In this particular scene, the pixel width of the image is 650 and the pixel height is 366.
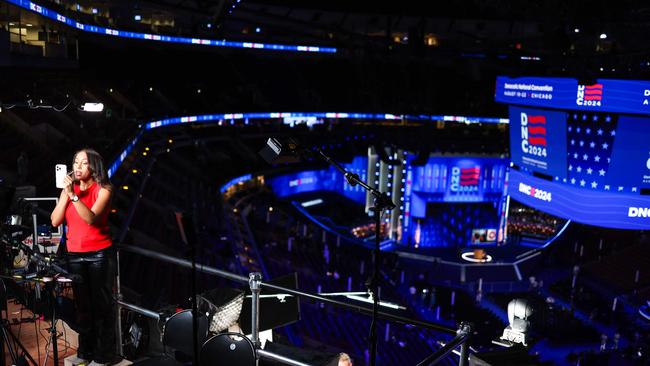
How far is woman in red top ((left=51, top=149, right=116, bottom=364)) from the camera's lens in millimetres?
3842

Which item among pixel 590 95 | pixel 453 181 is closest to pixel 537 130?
pixel 590 95

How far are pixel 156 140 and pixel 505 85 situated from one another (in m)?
11.3

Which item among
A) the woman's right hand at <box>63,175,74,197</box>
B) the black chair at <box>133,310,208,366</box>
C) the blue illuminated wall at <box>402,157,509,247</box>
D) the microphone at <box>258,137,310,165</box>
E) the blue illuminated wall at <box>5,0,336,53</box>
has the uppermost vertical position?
the blue illuminated wall at <box>5,0,336,53</box>

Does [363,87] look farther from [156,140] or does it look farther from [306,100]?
[156,140]

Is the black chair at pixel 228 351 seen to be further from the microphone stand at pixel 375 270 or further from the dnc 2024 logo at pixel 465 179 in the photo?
the dnc 2024 logo at pixel 465 179

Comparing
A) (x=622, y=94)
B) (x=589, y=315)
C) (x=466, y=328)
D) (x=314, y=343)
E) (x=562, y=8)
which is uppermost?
(x=562, y=8)

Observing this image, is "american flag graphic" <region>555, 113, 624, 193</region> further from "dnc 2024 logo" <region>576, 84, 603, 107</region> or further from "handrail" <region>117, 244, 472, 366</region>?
"handrail" <region>117, 244, 472, 366</region>

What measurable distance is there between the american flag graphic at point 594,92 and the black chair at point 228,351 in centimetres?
1043

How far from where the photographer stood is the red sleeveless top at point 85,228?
3877mm

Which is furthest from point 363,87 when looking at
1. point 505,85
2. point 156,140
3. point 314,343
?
point 314,343

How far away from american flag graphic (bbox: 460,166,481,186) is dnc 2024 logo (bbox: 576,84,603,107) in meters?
11.0

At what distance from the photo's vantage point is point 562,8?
16.2m

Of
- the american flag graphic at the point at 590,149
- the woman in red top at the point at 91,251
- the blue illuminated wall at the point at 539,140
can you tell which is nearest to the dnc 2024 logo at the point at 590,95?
the american flag graphic at the point at 590,149

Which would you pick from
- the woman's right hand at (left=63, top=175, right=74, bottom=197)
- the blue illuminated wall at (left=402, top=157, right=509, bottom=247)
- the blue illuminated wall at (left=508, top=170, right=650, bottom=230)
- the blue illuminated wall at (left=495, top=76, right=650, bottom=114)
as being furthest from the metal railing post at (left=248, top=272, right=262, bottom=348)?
the blue illuminated wall at (left=402, top=157, right=509, bottom=247)
